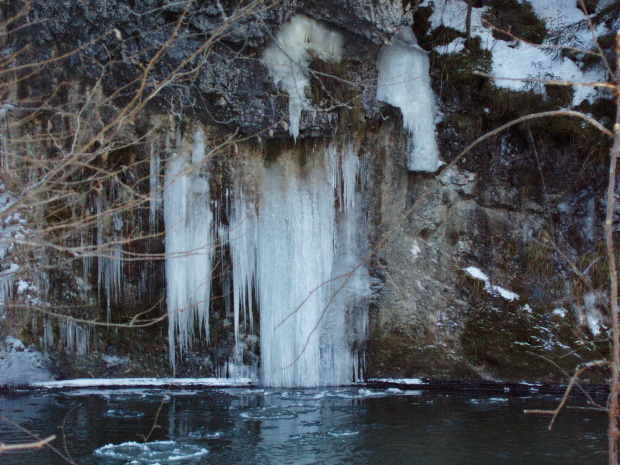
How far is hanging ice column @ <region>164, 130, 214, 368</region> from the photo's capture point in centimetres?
805

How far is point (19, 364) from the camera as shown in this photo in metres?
8.10

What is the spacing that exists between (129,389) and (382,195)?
4.28 meters

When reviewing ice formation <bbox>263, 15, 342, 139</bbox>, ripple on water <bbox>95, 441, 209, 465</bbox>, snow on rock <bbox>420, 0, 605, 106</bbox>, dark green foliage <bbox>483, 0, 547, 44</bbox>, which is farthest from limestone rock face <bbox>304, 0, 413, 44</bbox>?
ripple on water <bbox>95, 441, 209, 465</bbox>

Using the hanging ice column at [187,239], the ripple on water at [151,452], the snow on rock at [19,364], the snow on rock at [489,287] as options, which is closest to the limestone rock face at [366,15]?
the hanging ice column at [187,239]

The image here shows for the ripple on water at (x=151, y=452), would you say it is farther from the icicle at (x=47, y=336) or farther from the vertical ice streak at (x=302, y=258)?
the icicle at (x=47, y=336)

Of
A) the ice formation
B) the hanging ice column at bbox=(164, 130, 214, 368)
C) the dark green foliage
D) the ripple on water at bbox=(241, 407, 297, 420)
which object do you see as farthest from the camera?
the dark green foliage

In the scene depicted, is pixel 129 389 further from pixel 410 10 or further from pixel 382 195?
pixel 410 10

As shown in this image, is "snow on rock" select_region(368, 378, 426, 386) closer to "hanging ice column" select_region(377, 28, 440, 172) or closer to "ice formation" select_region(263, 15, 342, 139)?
"hanging ice column" select_region(377, 28, 440, 172)

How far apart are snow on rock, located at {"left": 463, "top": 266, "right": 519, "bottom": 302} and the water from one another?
4.62 ft

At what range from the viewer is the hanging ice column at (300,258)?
831 centimetres

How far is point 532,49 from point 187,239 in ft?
18.0

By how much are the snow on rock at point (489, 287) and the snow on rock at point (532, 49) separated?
2.54 meters

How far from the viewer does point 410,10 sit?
8188 millimetres

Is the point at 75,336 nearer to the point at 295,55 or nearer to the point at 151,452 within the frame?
the point at 151,452
